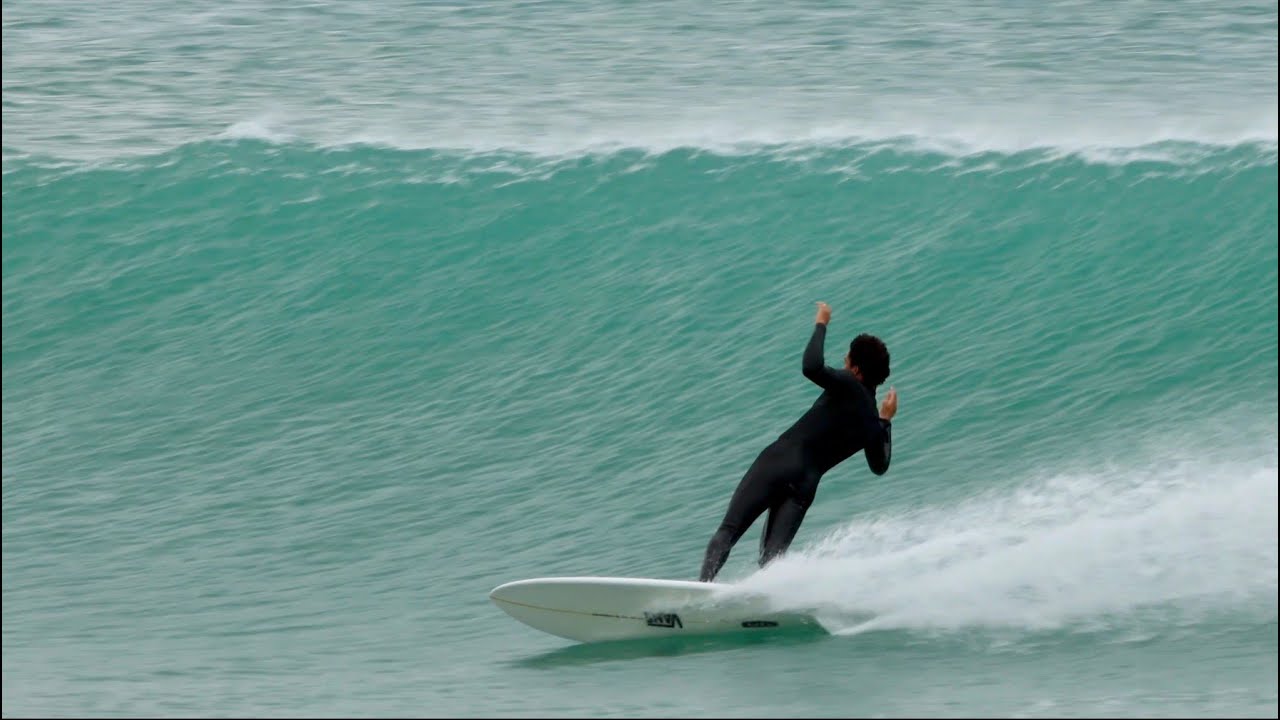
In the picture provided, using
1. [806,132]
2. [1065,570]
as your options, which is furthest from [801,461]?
[806,132]

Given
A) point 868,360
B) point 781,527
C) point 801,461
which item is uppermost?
point 868,360

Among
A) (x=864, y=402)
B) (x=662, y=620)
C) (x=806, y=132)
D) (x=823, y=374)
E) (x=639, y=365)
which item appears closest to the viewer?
(x=823, y=374)

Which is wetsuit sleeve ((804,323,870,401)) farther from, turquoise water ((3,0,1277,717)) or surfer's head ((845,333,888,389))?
turquoise water ((3,0,1277,717))

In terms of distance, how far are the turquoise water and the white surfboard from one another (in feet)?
0.34

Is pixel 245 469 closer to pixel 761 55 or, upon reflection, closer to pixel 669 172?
pixel 669 172

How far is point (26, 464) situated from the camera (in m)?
11.5

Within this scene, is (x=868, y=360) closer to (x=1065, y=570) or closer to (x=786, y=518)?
(x=786, y=518)

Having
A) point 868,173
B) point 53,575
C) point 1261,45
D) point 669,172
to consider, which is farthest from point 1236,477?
point 1261,45

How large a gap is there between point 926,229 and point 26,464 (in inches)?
282

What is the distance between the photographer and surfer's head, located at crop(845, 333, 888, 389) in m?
6.63

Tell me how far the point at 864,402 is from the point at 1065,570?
4.02ft

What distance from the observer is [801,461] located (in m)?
6.66

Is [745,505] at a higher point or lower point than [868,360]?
lower

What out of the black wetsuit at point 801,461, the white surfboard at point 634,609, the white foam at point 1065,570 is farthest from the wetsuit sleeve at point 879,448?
the white surfboard at point 634,609
